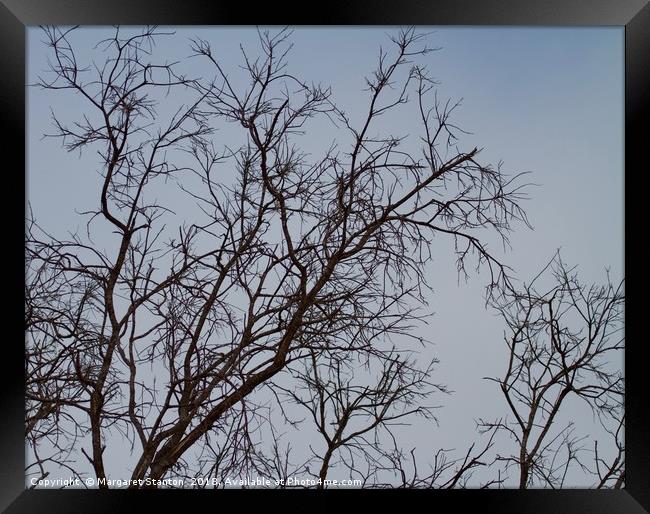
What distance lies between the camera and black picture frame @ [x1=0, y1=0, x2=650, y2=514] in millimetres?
1438

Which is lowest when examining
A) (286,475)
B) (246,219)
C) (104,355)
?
(286,475)

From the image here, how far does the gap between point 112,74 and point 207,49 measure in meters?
0.32

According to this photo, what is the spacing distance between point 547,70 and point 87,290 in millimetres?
1676

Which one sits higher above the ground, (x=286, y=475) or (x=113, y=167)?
(x=113, y=167)

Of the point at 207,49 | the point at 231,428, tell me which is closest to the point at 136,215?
the point at 207,49
